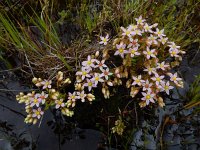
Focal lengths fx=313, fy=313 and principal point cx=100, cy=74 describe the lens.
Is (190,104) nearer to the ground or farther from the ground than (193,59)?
nearer to the ground

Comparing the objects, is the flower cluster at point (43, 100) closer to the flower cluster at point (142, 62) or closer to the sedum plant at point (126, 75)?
→ the sedum plant at point (126, 75)

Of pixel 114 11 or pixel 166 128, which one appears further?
pixel 114 11

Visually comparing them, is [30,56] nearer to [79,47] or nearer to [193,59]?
[79,47]

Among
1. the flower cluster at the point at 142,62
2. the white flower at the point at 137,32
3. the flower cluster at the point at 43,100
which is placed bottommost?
the flower cluster at the point at 43,100

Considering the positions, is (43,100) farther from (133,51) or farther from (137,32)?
(137,32)

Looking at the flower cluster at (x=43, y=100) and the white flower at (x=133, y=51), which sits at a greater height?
the white flower at (x=133, y=51)

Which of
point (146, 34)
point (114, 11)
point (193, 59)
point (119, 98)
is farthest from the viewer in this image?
point (193, 59)

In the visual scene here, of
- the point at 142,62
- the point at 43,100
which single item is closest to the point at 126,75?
the point at 142,62

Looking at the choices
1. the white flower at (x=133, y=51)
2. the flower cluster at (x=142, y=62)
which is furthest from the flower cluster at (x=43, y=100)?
the white flower at (x=133, y=51)

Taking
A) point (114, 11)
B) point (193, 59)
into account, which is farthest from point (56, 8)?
point (193, 59)

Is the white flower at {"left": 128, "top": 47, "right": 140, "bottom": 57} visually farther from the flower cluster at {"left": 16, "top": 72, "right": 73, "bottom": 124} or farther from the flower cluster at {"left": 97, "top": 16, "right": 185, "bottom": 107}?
the flower cluster at {"left": 16, "top": 72, "right": 73, "bottom": 124}

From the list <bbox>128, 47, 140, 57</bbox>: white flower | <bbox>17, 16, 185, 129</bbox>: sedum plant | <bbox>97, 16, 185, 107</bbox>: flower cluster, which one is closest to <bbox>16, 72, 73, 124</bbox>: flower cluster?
<bbox>17, 16, 185, 129</bbox>: sedum plant
